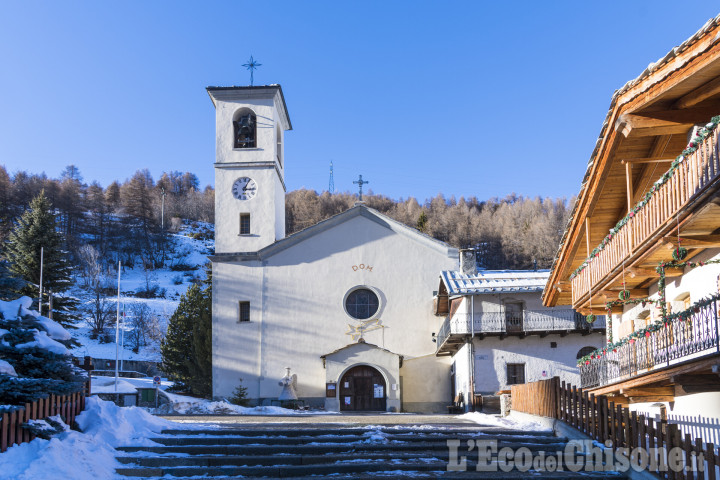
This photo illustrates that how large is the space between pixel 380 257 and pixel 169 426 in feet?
74.3

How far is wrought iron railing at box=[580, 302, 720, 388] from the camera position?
37.4ft

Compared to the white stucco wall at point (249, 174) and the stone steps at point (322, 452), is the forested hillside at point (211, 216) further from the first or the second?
the stone steps at point (322, 452)

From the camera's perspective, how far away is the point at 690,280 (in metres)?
14.4

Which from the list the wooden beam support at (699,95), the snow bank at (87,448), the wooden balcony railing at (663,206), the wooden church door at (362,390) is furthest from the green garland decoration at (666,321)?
the wooden church door at (362,390)

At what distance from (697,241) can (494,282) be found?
736 inches

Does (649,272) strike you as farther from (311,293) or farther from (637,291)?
(311,293)

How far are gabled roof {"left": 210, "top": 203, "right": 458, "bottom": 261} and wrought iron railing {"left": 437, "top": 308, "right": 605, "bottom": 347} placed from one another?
6916 millimetres

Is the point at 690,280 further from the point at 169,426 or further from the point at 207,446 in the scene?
the point at 169,426

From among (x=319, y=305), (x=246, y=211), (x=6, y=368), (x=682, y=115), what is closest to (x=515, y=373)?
(x=319, y=305)

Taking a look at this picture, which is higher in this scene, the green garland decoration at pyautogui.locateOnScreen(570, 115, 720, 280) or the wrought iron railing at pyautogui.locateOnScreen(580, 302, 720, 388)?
the green garland decoration at pyautogui.locateOnScreen(570, 115, 720, 280)

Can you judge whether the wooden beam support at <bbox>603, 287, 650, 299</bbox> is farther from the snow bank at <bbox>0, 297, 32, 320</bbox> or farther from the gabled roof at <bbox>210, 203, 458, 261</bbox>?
the gabled roof at <bbox>210, 203, 458, 261</bbox>

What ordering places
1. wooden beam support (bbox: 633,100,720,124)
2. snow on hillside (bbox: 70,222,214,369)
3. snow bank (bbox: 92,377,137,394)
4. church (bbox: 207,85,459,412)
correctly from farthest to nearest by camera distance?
snow on hillside (bbox: 70,222,214,369) → snow bank (bbox: 92,377,137,394) → church (bbox: 207,85,459,412) → wooden beam support (bbox: 633,100,720,124)

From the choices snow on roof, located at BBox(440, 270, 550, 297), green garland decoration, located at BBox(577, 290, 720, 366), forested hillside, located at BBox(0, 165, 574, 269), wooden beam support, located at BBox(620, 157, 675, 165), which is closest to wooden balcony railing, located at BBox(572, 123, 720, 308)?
wooden beam support, located at BBox(620, 157, 675, 165)

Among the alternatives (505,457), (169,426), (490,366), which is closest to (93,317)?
(490,366)
